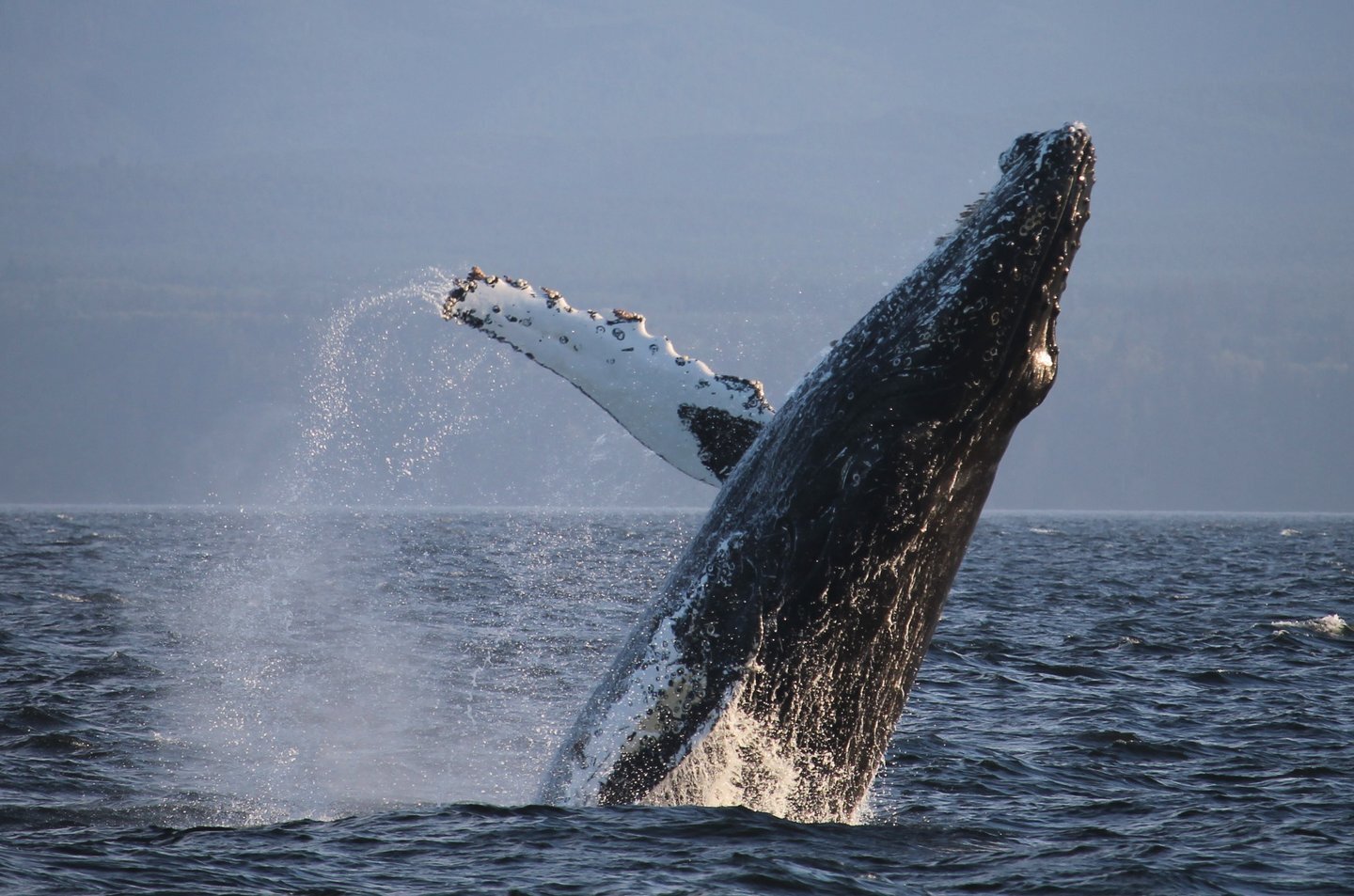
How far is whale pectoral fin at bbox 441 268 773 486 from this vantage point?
7332 mm

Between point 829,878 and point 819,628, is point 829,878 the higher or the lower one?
the lower one

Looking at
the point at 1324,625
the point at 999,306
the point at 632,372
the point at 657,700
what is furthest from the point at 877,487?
the point at 1324,625

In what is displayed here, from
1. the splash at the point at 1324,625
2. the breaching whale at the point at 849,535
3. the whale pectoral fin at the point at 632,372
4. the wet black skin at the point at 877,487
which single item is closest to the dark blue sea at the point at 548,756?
the splash at the point at 1324,625

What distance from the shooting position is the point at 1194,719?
13.4 meters

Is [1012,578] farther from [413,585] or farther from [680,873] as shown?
[680,873]

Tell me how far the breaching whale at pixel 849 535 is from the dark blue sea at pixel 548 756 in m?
0.61

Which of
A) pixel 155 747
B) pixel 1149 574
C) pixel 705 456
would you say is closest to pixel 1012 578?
pixel 1149 574

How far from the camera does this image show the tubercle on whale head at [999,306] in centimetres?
611

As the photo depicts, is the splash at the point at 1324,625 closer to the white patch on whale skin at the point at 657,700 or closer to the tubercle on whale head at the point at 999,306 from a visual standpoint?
the tubercle on whale head at the point at 999,306

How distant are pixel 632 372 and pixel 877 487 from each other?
1950 millimetres

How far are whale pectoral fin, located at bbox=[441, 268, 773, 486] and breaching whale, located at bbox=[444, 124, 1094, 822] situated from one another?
370mm

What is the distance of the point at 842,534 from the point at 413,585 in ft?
85.2

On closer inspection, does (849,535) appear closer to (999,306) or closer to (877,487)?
(877,487)

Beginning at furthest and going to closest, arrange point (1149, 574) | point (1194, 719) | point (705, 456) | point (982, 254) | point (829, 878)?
point (1149, 574)
point (1194, 719)
point (705, 456)
point (829, 878)
point (982, 254)
